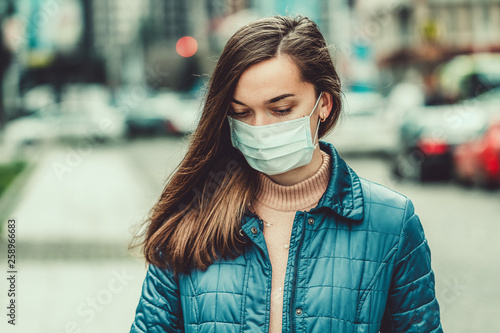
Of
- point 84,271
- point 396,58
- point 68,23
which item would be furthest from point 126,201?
point 396,58

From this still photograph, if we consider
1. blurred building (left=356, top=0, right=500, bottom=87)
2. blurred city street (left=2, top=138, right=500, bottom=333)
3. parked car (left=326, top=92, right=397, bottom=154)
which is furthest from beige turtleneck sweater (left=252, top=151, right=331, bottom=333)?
blurred building (left=356, top=0, right=500, bottom=87)

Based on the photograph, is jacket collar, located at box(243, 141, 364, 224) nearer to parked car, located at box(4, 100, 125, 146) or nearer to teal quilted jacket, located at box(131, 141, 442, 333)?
teal quilted jacket, located at box(131, 141, 442, 333)

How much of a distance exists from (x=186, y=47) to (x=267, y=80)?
7209 cm

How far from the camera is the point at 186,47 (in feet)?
239

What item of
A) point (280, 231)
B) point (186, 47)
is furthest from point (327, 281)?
point (186, 47)

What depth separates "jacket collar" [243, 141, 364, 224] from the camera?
6.95 ft

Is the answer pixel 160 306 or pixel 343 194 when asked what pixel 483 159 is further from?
pixel 160 306

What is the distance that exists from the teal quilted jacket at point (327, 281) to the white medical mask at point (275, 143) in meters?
0.18

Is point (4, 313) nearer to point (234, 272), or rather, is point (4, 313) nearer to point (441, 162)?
point (234, 272)

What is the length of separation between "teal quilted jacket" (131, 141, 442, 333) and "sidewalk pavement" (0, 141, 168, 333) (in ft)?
2.47

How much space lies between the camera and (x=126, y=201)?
1211 centimetres

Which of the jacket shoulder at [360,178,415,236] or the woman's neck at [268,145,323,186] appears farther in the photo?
the woman's neck at [268,145,323,186]

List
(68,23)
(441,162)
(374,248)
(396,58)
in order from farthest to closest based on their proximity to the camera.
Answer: (396,58) < (68,23) < (441,162) < (374,248)

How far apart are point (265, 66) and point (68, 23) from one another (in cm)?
4253
